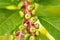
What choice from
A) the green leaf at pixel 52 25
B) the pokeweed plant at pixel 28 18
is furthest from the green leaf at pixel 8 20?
the green leaf at pixel 52 25

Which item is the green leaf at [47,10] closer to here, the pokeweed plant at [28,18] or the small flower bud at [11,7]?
the pokeweed plant at [28,18]

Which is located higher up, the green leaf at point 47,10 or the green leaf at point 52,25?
the green leaf at point 47,10

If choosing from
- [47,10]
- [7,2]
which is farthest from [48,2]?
[7,2]

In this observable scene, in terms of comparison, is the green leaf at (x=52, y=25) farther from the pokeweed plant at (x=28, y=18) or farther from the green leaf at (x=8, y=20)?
the green leaf at (x=8, y=20)

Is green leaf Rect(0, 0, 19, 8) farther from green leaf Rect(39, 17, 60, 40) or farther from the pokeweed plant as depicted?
green leaf Rect(39, 17, 60, 40)

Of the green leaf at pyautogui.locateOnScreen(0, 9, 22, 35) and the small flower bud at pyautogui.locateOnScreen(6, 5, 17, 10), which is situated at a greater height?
the small flower bud at pyautogui.locateOnScreen(6, 5, 17, 10)

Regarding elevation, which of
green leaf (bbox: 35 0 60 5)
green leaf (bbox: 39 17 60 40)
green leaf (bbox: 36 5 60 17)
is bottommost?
green leaf (bbox: 39 17 60 40)

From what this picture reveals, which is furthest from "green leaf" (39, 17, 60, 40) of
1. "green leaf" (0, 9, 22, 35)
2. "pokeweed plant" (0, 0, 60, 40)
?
"green leaf" (0, 9, 22, 35)

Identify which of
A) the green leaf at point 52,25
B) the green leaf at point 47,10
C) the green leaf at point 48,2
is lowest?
the green leaf at point 52,25
